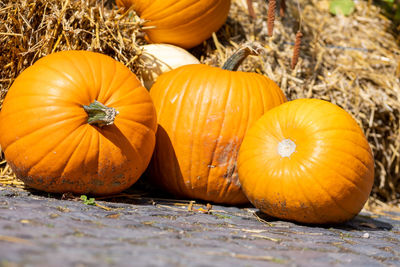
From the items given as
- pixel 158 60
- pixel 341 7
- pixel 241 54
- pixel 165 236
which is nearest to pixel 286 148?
pixel 241 54

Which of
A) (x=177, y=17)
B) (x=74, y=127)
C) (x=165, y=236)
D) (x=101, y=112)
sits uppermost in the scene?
(x=177, y=17)

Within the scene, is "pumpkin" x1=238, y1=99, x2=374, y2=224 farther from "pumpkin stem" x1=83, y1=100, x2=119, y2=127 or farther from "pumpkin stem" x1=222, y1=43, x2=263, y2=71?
"pumpkin stem" x1=83, y1=100, x2=119, y2=127

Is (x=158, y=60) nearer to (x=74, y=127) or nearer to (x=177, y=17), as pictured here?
(x=177, y=17)

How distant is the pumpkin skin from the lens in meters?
3.04

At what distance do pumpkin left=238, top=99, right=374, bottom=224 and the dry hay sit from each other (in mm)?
1220

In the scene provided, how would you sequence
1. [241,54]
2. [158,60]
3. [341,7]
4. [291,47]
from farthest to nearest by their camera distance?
[341,7], [291,47], [158,60], [241,54]

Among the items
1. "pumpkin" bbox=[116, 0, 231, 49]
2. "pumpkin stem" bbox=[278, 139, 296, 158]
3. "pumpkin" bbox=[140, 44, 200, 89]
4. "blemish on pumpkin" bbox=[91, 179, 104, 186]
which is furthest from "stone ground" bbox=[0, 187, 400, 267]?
"pumpkin" bbox=[116, 0, 231, 49]

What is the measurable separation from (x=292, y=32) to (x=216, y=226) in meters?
2.76

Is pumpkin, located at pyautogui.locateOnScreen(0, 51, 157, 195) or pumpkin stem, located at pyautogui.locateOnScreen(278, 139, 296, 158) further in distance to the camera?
pumpkin stem, located at pyautogui.locateOnScreen(278, 139, 296, 158)

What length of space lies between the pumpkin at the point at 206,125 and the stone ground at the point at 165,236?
169 millimetres

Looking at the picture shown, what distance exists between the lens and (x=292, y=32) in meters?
4.61

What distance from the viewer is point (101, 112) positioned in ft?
8.35

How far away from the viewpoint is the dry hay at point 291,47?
3.14 metres

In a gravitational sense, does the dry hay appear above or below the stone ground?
above
